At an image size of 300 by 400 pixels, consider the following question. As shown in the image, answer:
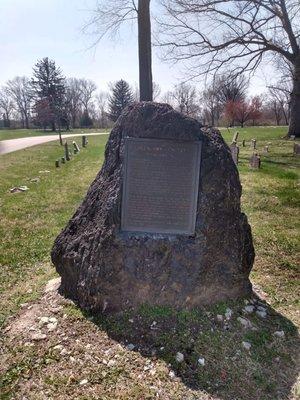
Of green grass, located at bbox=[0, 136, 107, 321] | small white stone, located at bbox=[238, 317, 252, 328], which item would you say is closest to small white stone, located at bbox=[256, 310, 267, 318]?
→ small white stone, located at bbox=[238, 317, 252, 328]

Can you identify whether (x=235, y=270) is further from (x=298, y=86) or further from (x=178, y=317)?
(x=298, y=86)

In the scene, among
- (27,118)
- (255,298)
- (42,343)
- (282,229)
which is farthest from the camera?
(27,118)

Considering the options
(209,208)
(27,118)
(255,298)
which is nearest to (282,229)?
(255,298)

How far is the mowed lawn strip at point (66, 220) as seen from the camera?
4.95 meters

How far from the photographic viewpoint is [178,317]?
12.6 ft

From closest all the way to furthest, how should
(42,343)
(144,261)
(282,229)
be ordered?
1. (42,343)
2. (144,261)
3. (282,229)

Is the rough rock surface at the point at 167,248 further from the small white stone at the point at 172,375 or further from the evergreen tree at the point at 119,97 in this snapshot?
the evergreen tree at the point at 119,97

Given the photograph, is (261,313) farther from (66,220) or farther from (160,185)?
(66,220)

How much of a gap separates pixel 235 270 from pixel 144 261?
1117 mm

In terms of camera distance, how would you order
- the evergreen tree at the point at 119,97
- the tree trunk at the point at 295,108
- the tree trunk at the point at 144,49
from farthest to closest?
1. the evergreen tree at the point at 119,97
2. the tree trunk at the point at 295,108
3. the tree trunk at the point at 144,49

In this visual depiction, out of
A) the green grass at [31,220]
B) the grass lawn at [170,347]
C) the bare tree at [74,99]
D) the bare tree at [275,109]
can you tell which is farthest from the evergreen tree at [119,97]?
the grass lawn at [170,347]

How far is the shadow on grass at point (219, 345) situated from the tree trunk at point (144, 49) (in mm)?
7192

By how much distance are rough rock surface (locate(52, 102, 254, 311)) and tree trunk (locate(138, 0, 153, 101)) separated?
5991 mm

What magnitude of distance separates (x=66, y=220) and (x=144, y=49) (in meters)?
5.28
